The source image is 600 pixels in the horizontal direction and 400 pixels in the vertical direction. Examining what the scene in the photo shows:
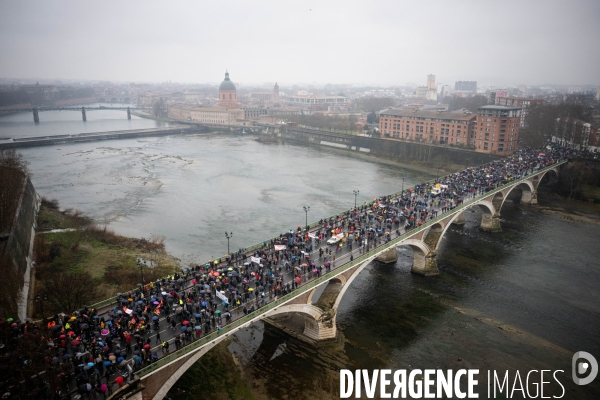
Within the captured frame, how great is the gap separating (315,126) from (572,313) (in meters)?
96.6

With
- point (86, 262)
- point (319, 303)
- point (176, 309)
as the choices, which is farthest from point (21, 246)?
point (319, 303)

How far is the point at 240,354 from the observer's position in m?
26.5

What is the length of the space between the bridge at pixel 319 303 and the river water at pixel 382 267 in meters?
1.63

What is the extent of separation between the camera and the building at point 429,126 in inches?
3393

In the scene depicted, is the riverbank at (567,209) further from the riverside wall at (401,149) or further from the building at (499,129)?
the building at (499,129)

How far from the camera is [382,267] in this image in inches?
1563

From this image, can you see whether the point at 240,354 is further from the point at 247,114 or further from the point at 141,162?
the point at 247,114

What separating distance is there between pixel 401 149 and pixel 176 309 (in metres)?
74.4

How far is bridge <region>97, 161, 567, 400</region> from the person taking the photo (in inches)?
732

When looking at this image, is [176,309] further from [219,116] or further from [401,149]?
[219,116]

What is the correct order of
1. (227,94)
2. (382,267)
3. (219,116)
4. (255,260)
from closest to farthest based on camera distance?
(255,260) < (382,267) < (219,116) < (227,94)

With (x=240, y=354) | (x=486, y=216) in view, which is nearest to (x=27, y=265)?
(x=240, y=354)

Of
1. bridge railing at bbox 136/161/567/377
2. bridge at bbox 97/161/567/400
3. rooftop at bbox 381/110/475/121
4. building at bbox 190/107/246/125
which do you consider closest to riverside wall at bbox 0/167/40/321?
bridge at bbox 97/161/567/400

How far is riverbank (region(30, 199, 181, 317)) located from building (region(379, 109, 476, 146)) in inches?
2523
